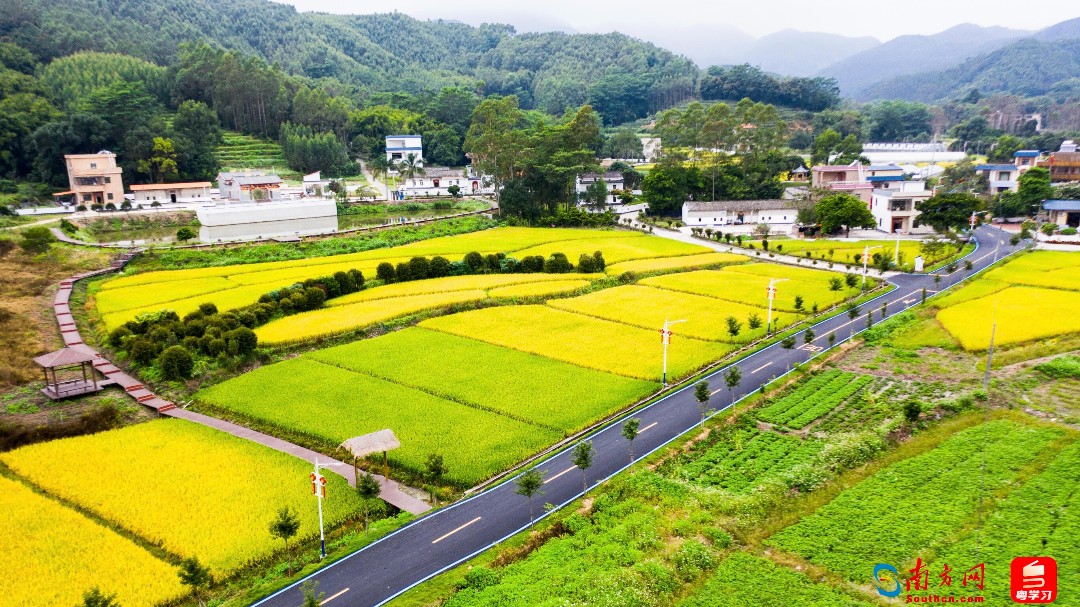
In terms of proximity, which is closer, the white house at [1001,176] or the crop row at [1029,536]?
the crop row at [1029,536]

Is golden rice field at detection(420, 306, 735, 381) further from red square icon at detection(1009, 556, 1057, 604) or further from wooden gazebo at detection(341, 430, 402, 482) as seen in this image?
red square icon at detection(1009, 556, 1057, 604)

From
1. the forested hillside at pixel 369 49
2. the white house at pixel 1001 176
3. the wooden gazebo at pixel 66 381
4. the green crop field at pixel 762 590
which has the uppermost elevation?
the forested hillside at pixel 369 49

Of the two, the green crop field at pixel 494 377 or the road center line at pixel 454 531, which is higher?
the green crop field at pixel 494 377

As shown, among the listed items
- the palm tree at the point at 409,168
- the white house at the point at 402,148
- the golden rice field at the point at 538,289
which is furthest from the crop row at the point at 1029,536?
the white house at the point at 402,148

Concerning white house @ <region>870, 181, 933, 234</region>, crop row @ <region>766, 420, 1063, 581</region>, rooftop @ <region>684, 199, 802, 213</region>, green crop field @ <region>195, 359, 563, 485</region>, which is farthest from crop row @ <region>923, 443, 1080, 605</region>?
rooftop @ <region>684, 199, 802, 213</region>

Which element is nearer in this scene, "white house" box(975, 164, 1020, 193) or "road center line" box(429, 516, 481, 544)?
"road center line" box(429, 516, 481, 544)

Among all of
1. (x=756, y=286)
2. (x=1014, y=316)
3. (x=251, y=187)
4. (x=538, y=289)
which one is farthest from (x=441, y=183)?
(x=1014, y=316)

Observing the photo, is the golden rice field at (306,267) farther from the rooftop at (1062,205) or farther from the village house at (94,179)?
the rooftop at (1062,205)

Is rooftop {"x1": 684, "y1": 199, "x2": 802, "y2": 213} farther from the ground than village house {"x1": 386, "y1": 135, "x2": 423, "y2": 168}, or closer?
closer
